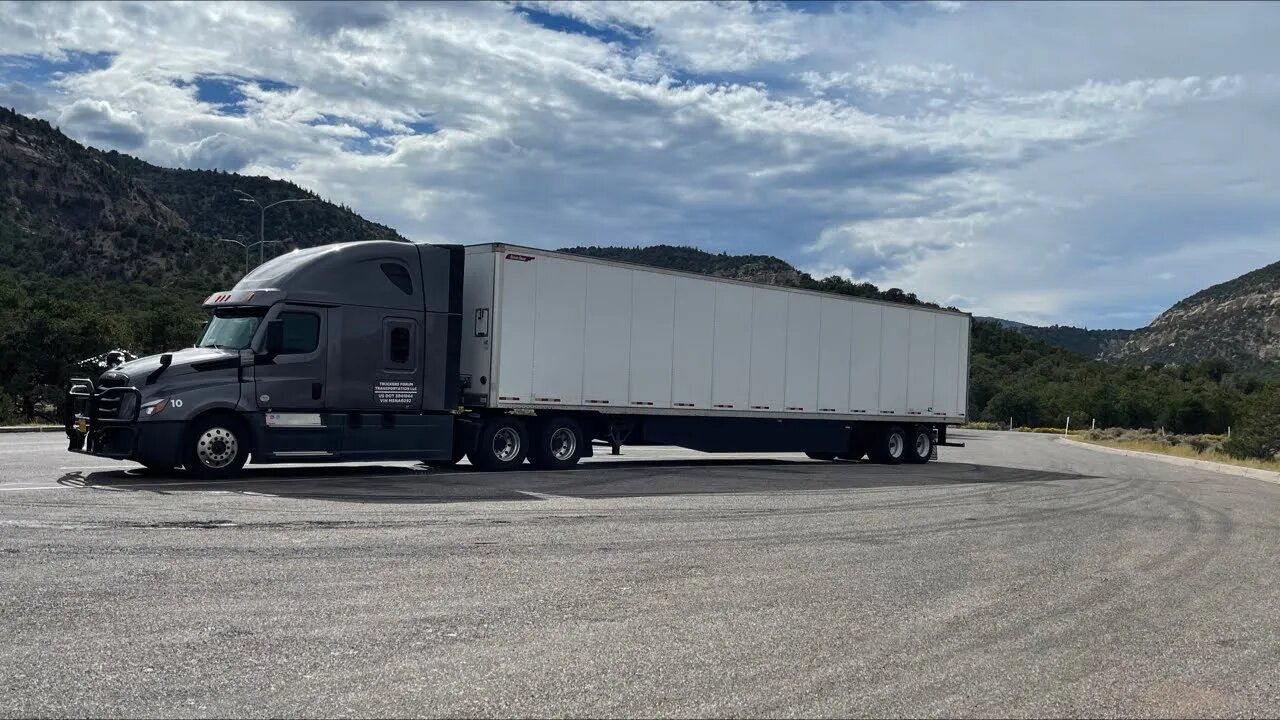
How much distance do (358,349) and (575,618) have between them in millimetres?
11157

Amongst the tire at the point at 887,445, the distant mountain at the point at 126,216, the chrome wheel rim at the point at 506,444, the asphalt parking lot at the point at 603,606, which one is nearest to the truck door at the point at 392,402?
the chrome wheel rim at the point at 506,444

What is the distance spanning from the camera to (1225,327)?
129 meters

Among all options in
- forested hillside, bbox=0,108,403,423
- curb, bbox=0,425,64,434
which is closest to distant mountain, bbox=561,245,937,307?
forested hillside, bbox=0,108,403,423

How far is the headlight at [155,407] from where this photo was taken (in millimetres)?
15320

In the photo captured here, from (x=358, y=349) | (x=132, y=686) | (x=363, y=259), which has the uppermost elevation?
(x=363, y=259)

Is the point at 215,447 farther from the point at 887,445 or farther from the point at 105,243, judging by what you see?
the point at 105,243

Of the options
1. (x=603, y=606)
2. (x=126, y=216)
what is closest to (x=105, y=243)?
(x=126, y=216)

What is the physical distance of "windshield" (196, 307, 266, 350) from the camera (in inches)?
659

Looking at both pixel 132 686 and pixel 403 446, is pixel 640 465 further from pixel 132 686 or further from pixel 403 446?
pixel 132 686

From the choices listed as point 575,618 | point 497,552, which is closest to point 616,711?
point 575,618

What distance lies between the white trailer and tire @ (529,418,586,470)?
0.09m

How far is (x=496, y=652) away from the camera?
6.46 metres

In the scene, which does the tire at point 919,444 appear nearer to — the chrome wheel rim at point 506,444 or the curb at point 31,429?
the chrome wheel rim at point 506,444

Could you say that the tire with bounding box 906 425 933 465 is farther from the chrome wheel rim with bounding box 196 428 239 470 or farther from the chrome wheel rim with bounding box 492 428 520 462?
the chrome wheel rim with bounding box 196 428 239 470
